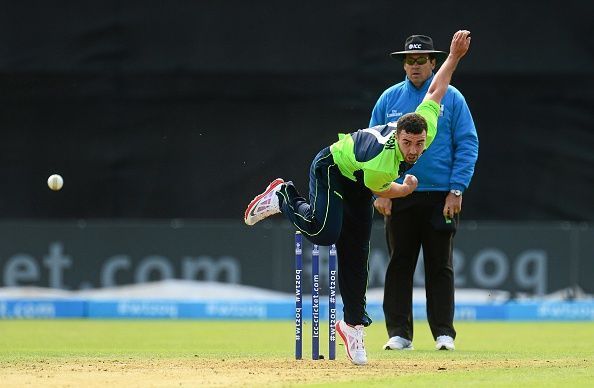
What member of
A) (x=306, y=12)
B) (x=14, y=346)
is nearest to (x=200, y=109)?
(x=306, y=12)

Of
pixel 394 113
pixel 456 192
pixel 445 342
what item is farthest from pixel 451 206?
pixel 445 342

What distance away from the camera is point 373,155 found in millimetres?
6457

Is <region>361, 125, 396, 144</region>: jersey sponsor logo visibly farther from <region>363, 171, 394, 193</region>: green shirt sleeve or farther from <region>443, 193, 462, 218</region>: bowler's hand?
<region>443, 193, 462, 218</region>: bowler's hand

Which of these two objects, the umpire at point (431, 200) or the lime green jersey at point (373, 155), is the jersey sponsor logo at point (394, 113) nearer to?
the umpire at point (431, 200)

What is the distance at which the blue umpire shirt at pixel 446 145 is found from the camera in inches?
311

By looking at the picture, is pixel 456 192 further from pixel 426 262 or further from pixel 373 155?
pixel 373 155

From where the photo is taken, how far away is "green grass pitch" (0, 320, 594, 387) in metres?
6.10

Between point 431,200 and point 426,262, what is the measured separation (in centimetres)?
38

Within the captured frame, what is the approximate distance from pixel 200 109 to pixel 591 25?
343cm

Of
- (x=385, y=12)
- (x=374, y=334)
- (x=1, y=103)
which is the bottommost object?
(x=374, y=334)

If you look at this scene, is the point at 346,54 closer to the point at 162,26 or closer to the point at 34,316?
the point at 162,26

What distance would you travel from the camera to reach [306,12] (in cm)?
1150

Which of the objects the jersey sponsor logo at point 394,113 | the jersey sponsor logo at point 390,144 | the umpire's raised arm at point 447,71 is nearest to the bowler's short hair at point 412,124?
the jersey sponsor logo at point 390,144

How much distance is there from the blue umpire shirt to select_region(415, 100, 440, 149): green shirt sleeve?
976mm
